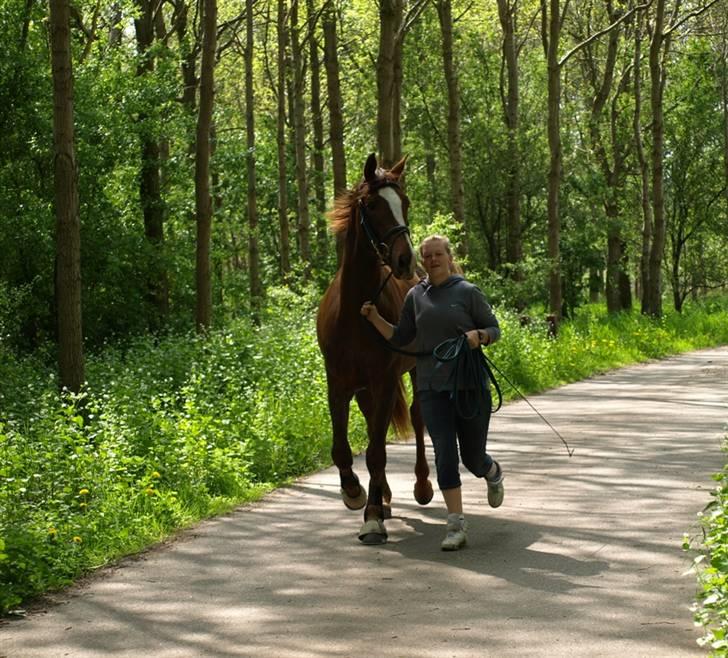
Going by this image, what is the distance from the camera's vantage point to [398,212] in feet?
27.8

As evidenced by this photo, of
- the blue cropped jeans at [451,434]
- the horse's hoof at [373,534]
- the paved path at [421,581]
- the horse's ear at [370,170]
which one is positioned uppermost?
the horse's ear at [370,170]

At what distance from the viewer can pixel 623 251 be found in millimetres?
44094

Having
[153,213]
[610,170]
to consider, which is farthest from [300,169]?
[610,170]

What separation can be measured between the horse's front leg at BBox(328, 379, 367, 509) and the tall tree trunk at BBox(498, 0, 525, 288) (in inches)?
797

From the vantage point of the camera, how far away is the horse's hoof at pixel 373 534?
8.52m

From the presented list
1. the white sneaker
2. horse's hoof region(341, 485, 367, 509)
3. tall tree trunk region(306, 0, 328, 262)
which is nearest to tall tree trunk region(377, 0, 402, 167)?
tall tree trunk region(306, 0, 328, 262)

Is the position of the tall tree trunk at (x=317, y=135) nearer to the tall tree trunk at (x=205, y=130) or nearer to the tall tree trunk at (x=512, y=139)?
the tall tree trunk at (x=512, y=139)

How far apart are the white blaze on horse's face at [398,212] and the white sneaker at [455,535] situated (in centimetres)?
159

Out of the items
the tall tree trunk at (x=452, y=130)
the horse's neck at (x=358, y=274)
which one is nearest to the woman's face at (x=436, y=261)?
the horse's neck at (x=358, y=274)

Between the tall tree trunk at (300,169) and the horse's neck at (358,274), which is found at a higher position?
the tall tree trunk at (300,169)

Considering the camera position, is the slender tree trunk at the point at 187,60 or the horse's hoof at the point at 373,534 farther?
the slender tree trunk at the point at 187,60

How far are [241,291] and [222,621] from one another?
90.4ft

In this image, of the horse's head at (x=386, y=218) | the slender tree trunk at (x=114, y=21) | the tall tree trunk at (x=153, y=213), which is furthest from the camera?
the slender tree trunk at (x=114, y=21)

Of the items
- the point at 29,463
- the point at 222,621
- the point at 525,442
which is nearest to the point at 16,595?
the point at 222,621
